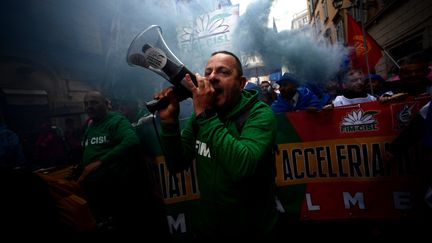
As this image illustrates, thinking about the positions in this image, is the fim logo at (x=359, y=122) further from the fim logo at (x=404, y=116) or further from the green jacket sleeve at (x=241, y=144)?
the green jacket sleeve at (x=241, y=144)

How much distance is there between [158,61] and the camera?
5.64 feet

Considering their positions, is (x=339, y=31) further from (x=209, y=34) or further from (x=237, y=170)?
(x=237, y=170)

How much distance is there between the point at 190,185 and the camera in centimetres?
339

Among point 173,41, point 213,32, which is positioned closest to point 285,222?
point 213,32

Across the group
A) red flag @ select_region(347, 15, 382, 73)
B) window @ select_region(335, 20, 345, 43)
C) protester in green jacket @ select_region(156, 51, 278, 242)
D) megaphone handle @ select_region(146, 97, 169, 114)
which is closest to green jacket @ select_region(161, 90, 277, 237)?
protester in green jacket @ select_region(156, 51, 278, 242)

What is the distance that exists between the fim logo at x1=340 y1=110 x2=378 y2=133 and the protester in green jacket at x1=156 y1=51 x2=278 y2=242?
6.19ft

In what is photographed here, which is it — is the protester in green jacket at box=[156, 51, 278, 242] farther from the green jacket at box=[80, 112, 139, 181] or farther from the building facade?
the building facade

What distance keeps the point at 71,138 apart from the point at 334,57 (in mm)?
8707

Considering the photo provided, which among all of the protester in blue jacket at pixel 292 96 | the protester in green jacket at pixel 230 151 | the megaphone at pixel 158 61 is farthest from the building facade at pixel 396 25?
the megaphone at pixel 158 61

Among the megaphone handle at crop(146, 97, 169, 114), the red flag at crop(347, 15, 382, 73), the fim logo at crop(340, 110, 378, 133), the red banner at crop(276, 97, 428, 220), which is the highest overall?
the red flag at crop(347, 15, 382, 73)

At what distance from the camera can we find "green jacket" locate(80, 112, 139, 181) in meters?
3.37

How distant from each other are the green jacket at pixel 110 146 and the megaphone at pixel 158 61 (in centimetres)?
170

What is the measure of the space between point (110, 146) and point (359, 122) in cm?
283

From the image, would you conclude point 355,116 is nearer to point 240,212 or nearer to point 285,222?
point 285,222
